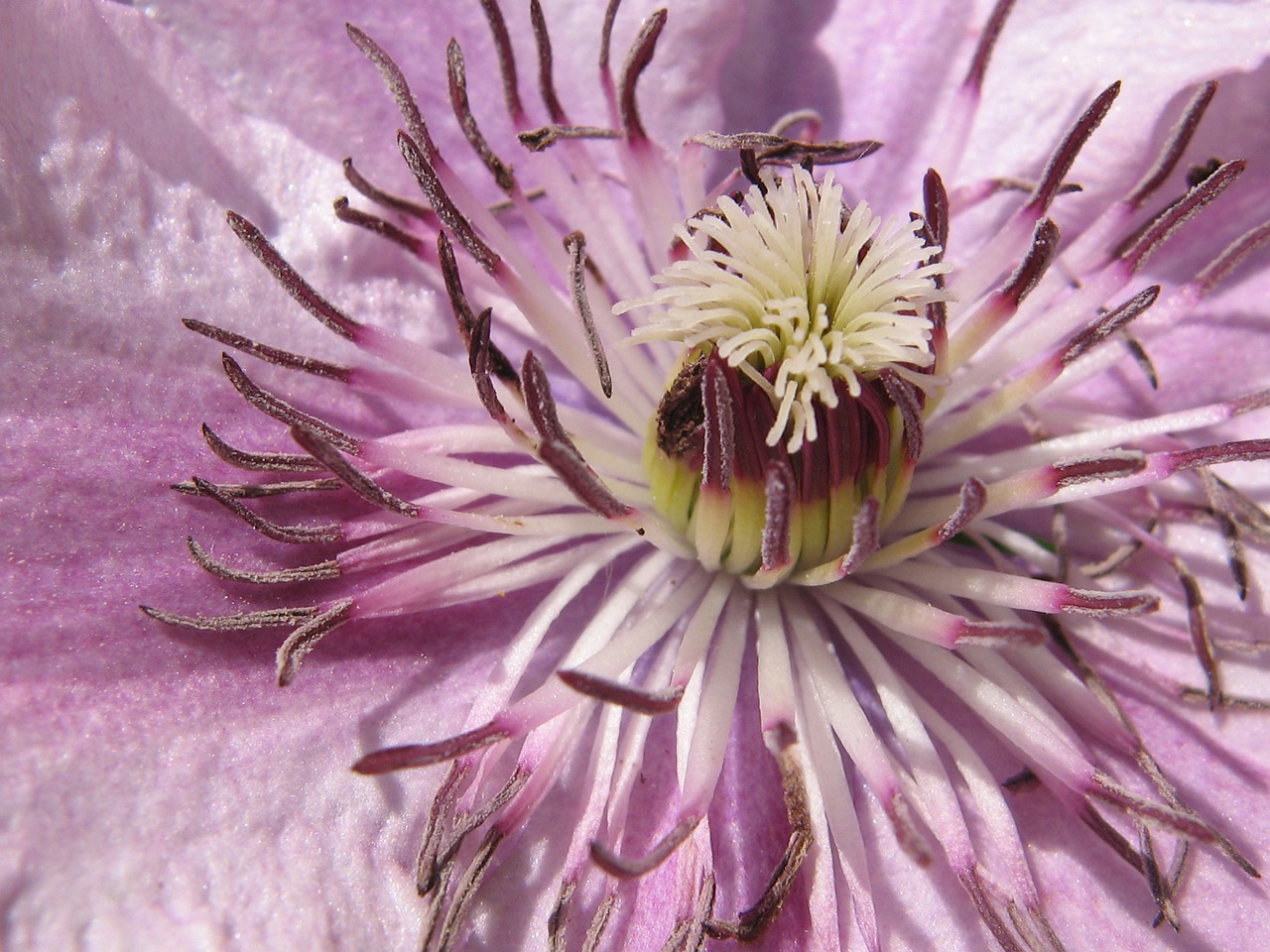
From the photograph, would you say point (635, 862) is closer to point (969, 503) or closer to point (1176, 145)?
point (969, 503)

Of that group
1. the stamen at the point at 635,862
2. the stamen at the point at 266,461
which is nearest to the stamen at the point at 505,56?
the stamen at the point at 266,461

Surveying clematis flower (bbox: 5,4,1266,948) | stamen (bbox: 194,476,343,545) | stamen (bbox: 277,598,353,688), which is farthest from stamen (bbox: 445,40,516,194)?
stamen (bbox: 277,598,353,688)

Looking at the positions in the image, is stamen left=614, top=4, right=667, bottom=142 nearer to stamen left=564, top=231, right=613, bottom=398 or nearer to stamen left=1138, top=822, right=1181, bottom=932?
stamen left=564, top=231, right=613, bottom=398

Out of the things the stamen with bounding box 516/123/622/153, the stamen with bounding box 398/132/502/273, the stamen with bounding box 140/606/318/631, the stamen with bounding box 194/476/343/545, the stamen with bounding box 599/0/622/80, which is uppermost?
the stamen with bounding box 599/0/622/80

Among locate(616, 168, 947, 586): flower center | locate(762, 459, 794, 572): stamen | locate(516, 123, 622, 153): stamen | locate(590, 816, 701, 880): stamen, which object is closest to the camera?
locate(590, 816, 701, 880): stamen

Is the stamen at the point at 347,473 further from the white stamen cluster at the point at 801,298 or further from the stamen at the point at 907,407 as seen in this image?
the stamen at the point at 907,407

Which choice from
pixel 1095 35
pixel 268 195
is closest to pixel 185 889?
pixel 268 195

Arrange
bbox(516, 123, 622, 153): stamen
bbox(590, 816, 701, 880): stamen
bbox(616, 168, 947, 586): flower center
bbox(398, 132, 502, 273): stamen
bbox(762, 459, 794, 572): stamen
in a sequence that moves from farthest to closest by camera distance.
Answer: bbox(516, 123, 622, 153): stamen, bbox(398, 132, 502, 273): stamen, bbox(616, 168, 947, 586): flower center, bbox(762, 459, 794, 572): stamen, bbox(590, 816, 701, 880): stamen

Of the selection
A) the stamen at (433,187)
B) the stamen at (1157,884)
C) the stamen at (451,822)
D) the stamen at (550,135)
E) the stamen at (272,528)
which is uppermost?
the stamen at (550,135)
